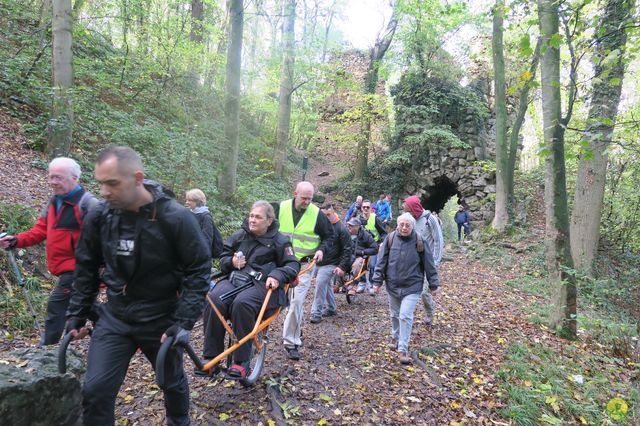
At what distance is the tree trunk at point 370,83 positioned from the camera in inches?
778

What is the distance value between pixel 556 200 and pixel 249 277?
517 cm

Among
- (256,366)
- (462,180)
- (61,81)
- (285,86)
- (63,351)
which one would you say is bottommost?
(256,366)

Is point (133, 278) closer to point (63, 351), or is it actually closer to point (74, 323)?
point (74, 323)

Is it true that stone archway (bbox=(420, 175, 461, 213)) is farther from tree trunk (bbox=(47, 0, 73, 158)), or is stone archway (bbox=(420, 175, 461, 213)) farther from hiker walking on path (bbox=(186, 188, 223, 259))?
tree trunk (bbox=(47, 0, 73, 158))

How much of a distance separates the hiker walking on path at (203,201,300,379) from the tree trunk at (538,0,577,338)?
4627mm

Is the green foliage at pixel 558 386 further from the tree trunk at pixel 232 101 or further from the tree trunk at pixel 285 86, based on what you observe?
the tree trunk at pixel 285 86

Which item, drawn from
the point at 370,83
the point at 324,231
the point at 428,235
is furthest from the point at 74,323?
the point at 370,83

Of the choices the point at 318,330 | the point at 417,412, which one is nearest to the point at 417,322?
the point at 318,330

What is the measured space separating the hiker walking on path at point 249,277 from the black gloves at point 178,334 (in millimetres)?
1191

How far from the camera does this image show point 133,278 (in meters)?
2.45

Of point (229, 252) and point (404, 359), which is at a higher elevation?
point (229, 252)

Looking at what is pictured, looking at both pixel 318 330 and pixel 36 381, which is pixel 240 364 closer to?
pixel 36 381

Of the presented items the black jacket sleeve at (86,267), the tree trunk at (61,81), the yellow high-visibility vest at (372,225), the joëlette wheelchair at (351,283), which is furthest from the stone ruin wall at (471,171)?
the black jacket sleeve at (86,267)

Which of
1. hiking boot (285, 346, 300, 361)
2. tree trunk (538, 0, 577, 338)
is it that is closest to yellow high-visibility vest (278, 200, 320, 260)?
hiking boot (285, 346, 300, 361)
